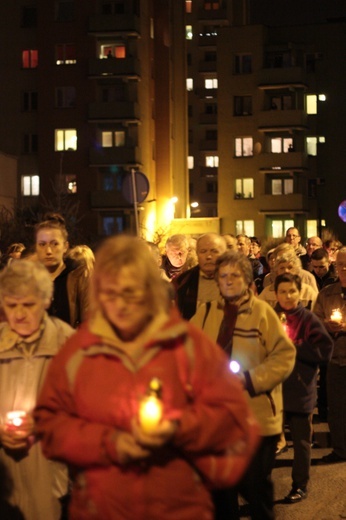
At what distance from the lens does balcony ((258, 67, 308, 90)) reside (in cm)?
7131

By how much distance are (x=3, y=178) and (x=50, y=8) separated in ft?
38.8

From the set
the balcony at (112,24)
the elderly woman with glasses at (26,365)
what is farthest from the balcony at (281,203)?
the elderly woman with glasses at (26,365)

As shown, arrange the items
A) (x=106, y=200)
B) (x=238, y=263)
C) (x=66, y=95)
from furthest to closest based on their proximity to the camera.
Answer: (x=66, y=95) → (x=106, y=200) → (x=238, y=263)

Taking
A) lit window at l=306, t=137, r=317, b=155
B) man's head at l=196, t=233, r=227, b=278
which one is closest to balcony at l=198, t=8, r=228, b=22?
lit window at l=306, t=137, r=317, b=155

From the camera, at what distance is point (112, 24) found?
6612 cm

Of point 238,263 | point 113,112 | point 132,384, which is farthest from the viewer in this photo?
point 113,112

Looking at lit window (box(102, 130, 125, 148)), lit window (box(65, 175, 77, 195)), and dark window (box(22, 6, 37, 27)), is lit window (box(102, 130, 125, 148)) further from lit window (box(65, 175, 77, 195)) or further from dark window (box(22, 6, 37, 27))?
dark window (box(22, 6, 37, 27))

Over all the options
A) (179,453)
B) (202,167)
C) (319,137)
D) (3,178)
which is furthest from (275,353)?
(202,167)

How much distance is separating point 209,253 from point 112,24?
59.1 m

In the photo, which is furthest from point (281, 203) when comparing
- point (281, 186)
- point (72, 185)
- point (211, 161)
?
point (211, 161)

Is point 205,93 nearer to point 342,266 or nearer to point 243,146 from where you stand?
point 243,146

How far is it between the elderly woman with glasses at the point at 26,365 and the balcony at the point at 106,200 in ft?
199

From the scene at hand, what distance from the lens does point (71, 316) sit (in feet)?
27.3

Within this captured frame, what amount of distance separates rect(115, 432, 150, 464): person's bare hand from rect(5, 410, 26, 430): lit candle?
4.71ft
